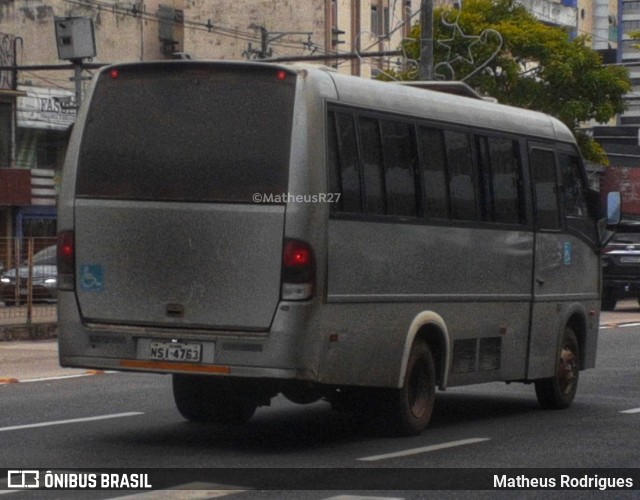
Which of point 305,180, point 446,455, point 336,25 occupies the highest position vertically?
point 336,25

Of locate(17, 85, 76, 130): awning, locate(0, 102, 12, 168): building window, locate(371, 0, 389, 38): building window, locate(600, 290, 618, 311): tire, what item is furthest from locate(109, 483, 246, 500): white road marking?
locate(371, 0, 389, 38): building window

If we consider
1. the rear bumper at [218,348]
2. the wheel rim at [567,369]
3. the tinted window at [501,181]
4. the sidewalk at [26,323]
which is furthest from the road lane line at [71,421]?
the sidewalk at [26,323]

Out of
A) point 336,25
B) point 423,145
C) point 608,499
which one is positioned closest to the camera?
point 608,499

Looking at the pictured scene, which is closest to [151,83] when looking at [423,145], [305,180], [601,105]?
[305,180]

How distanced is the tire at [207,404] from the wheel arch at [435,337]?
1.38 m

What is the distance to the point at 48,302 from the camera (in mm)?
26672

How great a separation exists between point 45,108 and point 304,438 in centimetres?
4096

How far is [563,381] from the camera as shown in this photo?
15.8 m

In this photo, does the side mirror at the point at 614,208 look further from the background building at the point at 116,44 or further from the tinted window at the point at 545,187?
the background building at the point at 116,44

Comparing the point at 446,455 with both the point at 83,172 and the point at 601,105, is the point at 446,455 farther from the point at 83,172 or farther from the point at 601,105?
the point at 601,105

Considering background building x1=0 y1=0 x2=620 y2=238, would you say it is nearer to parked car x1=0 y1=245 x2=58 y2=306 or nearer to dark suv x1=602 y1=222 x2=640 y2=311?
dark suv x1=602 y1=222 x2=640 y2=311

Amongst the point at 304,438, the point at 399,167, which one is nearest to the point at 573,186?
the point at 399,167

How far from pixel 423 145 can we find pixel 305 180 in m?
1.91

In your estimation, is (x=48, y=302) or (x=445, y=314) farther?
(x=48, y=302)
